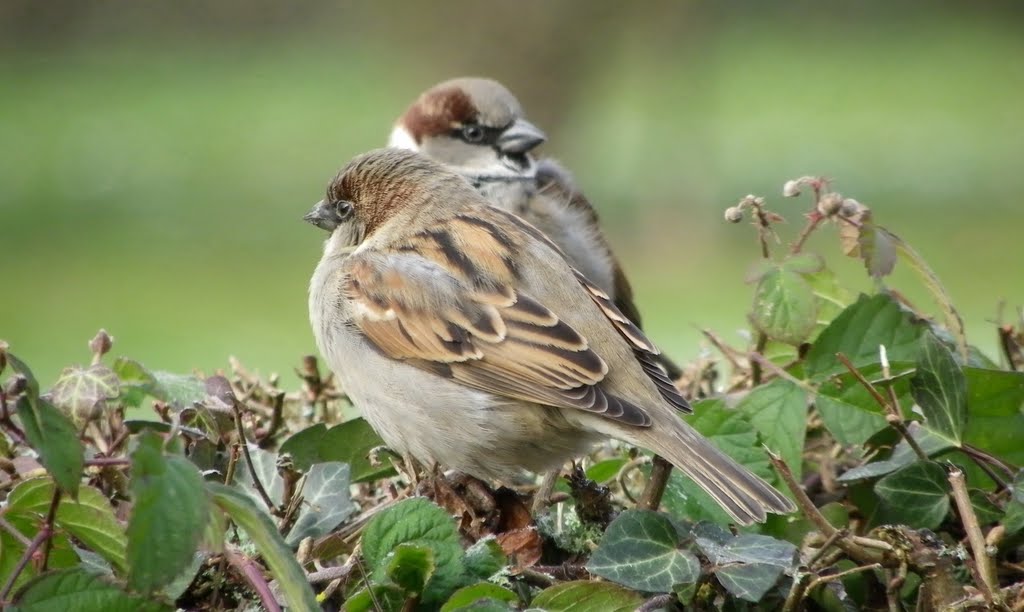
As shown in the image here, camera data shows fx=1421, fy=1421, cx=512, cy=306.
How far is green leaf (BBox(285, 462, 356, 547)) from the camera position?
1.87 m

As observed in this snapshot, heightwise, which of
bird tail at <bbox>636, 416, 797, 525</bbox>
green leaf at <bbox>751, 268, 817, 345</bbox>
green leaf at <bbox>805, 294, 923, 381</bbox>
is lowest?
bird tail at <bbox>636, 416, 797, 525</bbox>

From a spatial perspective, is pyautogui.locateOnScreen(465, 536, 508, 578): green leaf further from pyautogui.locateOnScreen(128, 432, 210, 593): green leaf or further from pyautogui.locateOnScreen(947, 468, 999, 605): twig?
pyautogui.locateOnScreen(947, 468, 999, 605): twig

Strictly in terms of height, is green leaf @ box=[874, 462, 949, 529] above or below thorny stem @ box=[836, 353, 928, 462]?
below

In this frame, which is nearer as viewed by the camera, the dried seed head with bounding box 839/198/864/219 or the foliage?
the foliage

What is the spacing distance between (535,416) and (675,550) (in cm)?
76

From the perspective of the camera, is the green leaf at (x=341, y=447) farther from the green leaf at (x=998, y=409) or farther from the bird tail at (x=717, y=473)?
the green leaf at (x=998, y=409)

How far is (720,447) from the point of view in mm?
2221

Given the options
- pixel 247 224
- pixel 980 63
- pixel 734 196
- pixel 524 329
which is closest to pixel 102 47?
pixel 247 224

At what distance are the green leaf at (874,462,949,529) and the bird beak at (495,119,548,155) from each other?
2.50m

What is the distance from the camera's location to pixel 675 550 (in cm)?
172

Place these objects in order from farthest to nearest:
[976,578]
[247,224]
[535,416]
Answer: [247,224] → [535,416] → [976,578]

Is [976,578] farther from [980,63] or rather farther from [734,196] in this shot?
[980,63]

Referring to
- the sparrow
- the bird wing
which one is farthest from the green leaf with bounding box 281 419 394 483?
the sparrow

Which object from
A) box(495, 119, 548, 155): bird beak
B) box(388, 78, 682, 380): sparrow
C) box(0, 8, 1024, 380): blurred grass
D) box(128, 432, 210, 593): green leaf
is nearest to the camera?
box(128, 432, 210, 593): green leaf
